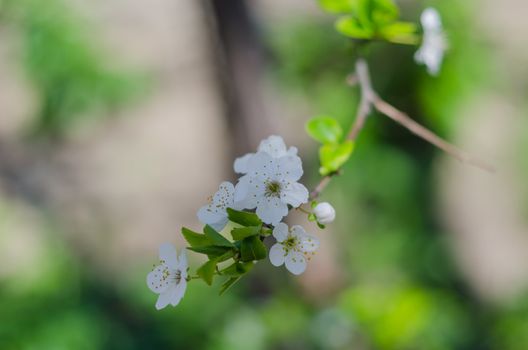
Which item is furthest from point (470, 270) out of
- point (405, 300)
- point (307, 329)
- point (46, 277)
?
point (46, 277)

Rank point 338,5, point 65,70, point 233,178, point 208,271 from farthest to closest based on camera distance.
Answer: point 65,70 < point 233,178 < point 338,5 < point 208,271

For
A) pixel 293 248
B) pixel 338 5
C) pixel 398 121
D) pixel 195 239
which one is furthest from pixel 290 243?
pixel 338 5

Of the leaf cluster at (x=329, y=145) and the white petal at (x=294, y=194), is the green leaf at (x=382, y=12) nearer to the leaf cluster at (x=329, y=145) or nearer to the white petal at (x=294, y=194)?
the leaf cluster at (x=329, y=145)

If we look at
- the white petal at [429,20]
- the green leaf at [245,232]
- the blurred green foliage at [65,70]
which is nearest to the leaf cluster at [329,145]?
the green leaf at [245,232]

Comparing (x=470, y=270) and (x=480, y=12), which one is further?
(x=480, y=12)

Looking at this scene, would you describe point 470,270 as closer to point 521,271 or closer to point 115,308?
point 521,271

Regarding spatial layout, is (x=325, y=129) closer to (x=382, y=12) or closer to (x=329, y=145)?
(x=329, y=145)

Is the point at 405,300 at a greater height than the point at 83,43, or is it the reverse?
the point at 83,43

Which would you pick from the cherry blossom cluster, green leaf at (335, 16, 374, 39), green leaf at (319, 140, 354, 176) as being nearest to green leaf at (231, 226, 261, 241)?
the cherry blossom cluster
